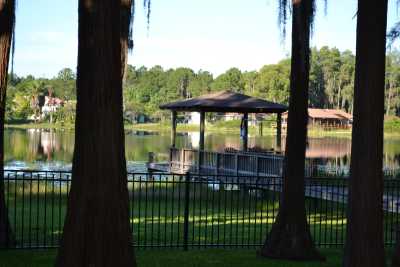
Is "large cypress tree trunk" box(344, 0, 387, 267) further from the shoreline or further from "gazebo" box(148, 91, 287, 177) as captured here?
the shoreline

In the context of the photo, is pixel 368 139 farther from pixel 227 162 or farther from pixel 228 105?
pixel 228 105

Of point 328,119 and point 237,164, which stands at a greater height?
point 328,119

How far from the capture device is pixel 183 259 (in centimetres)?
950

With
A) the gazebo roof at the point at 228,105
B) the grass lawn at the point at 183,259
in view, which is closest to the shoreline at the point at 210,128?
the gazebo roof at the point at 228,105

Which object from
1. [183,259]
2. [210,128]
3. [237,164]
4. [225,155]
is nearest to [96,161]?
[183,259]

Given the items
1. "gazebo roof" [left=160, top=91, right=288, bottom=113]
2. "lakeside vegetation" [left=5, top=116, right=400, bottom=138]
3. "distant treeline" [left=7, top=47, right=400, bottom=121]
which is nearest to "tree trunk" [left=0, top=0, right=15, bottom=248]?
"gazebo roof" [left=160, top=91, right=288, bottom=113]

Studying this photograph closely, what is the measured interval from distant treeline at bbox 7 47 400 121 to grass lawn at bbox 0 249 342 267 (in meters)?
84.0

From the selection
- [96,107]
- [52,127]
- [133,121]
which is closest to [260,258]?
[96,107]

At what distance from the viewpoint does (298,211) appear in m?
9.49

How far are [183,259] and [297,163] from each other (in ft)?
7.09

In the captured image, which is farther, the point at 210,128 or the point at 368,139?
the point at 210,128

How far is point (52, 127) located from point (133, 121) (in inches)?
660

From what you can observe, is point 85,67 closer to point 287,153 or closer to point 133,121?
point 287,153

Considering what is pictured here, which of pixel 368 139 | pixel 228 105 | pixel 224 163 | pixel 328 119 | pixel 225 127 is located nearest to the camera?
pixel 368 139
